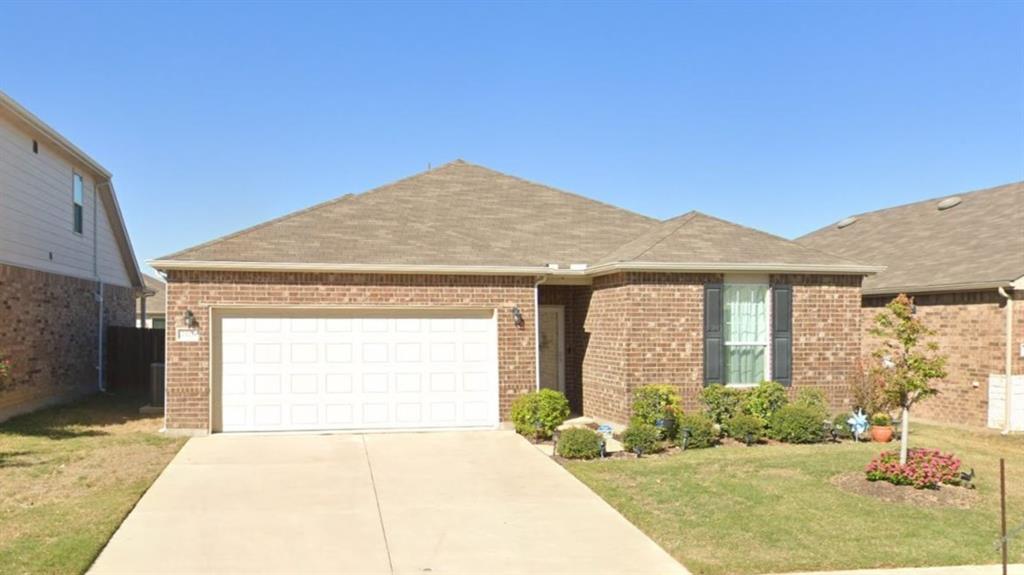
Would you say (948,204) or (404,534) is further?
(948,204)

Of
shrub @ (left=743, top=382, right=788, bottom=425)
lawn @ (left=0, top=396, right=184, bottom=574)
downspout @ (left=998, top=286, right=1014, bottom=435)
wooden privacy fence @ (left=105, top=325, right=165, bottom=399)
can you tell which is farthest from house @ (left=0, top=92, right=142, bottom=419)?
downspout @ (left=998, top=286, right=1014, bottom=435)

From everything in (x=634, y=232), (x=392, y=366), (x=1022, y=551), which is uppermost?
(x=634, y=232)

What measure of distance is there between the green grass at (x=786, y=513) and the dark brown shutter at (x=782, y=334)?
7.64 ft

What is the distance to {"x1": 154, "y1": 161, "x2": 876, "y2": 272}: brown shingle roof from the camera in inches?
564

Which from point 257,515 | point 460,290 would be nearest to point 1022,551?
point 257,515

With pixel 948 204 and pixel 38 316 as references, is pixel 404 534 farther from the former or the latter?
pixel 948 204

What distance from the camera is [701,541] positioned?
786 cm

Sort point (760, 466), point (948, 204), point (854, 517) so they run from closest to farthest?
point (854, 517) < point (760, 466) < point (948, 204)

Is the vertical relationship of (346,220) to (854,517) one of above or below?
above

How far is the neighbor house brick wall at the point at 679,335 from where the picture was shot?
1422 centimetres

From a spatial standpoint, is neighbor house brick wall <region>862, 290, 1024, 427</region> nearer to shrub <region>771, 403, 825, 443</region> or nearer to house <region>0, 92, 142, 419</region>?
shrub <region>771, 403, 825, 443</region>

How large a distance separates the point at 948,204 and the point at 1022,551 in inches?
638

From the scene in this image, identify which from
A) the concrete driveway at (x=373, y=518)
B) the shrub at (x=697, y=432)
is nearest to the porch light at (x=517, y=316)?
the concrete driveway at (x=373, y=518)

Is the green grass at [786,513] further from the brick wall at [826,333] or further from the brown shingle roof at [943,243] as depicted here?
the brown shingle roof at [943,243]
